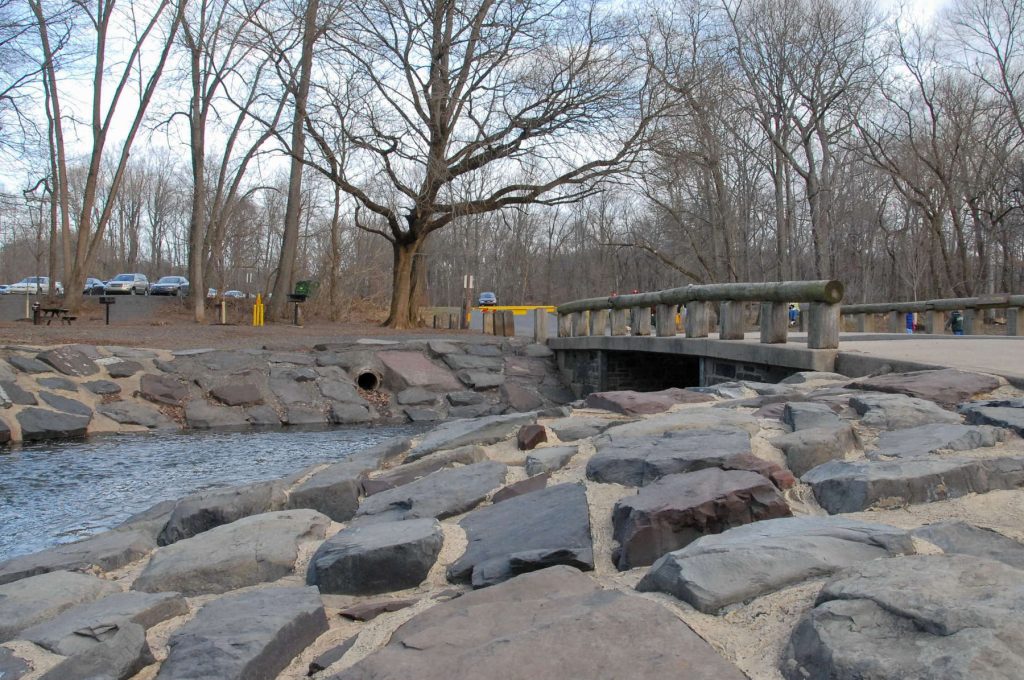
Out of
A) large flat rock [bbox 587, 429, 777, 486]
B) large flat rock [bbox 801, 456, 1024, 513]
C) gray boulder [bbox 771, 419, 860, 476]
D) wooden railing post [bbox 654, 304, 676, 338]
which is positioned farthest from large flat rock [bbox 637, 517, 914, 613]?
wooden railing post [bbox 654, 304, 676, 338]

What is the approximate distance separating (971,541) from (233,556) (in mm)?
2809

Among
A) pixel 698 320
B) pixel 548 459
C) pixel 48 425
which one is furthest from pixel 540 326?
pixel 548 459

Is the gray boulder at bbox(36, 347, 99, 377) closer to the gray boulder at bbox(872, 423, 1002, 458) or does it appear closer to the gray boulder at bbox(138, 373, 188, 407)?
the gray boulder at bbox(138, 373, 188, 407)

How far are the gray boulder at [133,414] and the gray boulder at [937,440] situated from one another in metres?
10.2

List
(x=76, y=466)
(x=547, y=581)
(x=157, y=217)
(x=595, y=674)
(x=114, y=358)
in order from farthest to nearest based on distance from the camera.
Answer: (x=157, y=217)
(x=114, y=358)
(x=76, y=466)
(x=547, y=581)
(x=595, y=674)

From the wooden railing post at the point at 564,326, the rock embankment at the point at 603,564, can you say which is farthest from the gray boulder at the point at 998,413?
the wooden railing post at the point at 564,326

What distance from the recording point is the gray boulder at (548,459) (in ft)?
14.6

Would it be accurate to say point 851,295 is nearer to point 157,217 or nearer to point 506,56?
point 506,56

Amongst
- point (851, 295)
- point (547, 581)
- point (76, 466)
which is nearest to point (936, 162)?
point (851, 295)

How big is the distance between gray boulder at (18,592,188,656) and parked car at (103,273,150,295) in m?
39.8

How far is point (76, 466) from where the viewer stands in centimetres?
861

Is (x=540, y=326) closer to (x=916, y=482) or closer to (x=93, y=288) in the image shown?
(x=916, y=482)

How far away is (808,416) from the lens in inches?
177

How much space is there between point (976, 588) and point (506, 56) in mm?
16725
